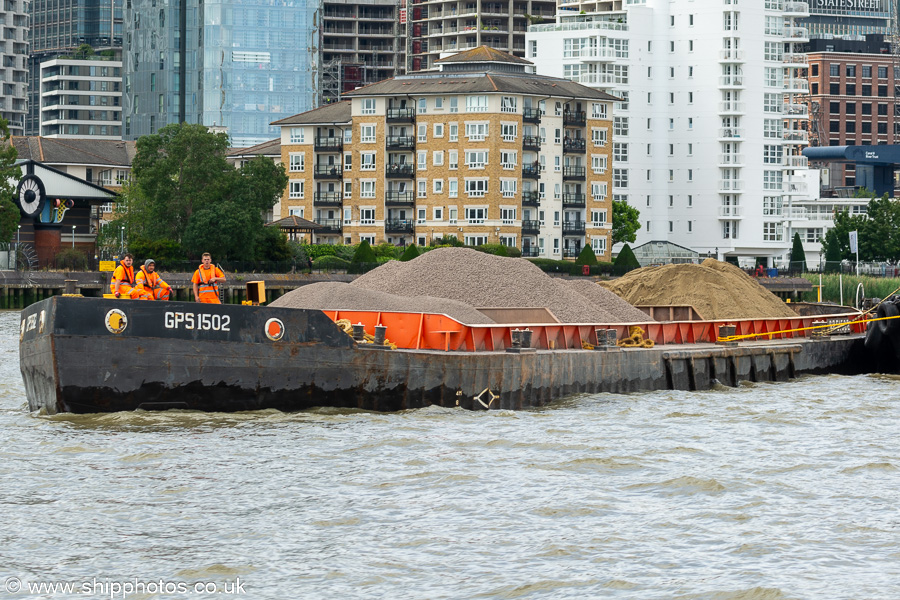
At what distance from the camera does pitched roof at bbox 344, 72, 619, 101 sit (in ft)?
370

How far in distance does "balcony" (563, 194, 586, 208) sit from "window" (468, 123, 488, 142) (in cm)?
1026

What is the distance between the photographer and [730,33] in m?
132

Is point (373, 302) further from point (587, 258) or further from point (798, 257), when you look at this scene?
point (798, 257)

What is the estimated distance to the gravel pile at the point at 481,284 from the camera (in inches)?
1316

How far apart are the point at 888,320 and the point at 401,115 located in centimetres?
7735

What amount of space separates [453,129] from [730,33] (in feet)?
108

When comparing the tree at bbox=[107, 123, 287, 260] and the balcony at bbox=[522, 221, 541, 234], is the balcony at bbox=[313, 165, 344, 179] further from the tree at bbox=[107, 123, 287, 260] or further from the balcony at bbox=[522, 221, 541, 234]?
the tree at bbox=[107, 123, 287, 260]

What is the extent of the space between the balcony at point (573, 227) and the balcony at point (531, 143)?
727cm

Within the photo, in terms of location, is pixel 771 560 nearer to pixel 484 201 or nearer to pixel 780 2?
pixel 484 201

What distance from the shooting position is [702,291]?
4206 cm

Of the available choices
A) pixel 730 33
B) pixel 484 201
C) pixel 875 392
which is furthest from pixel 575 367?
pixel 730 33

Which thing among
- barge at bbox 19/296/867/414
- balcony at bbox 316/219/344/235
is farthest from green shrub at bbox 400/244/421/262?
barge at bbox 19/296/867/414

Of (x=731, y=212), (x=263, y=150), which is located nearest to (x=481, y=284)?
(x=731, y=212)

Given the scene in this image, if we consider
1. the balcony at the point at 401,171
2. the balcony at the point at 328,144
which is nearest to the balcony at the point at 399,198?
the balcony at the point at 401,171
